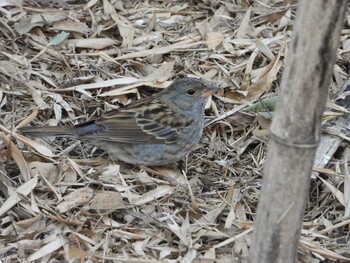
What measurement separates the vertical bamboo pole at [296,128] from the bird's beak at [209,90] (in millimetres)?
2447

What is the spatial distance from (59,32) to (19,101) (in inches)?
38.4

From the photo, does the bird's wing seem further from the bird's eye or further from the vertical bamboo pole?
the vertical bamboo pole

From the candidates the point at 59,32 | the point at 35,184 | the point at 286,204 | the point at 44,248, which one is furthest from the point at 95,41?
the point at 286,204

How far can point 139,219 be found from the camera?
4.83 meters

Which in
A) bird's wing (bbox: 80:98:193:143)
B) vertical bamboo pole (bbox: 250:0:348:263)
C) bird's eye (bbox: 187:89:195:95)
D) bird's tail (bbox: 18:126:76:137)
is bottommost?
bird's wing (bbox: 80:98:193:143)

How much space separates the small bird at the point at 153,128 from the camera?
5.51 meters

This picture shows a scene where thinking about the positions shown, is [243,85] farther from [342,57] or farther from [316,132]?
[316,132]

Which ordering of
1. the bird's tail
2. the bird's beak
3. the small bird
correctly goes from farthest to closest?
the bird's beak < the small bird < the bird's tail

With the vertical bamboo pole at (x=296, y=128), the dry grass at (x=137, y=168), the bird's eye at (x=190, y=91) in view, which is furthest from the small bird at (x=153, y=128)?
the vertical bamboo pole at (x=296, y=128)

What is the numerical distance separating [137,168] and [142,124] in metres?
0.31

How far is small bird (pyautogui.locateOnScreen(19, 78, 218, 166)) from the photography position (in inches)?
217

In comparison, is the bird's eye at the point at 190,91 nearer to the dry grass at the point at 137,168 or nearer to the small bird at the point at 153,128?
the small bird at the point at 153,128

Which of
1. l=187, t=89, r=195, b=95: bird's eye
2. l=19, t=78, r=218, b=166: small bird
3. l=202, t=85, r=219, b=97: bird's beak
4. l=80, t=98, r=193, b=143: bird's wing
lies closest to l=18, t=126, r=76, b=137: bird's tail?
l=19, t=78, r=218, b=166: small bird

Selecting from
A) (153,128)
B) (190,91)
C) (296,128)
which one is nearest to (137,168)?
(153,128)
